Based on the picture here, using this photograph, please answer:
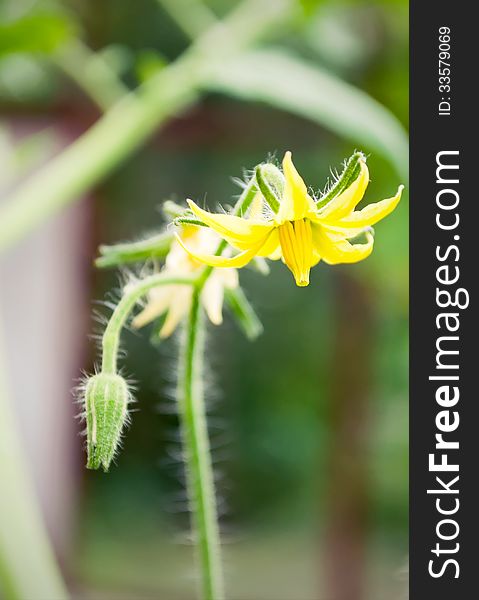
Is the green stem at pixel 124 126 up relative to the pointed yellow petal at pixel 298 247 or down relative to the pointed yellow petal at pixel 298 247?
up

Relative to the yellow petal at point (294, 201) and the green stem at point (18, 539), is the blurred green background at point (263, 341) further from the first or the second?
the yellow petal at point (294, 201)

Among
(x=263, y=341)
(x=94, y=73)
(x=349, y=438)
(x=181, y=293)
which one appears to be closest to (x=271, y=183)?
(x=181, y=293)

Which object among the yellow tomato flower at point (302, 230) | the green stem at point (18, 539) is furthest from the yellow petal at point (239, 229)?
the green stem at point (18, 539)

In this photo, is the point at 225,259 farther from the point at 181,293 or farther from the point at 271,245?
the point at 181,293

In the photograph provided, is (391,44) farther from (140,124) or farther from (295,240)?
(295,240)

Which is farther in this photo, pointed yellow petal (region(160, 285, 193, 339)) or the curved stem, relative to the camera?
the curved stem

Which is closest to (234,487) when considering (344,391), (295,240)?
(344,391)

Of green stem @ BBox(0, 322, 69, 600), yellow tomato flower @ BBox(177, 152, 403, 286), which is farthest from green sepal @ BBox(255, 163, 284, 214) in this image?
green stem @ BBox(0, 322, 69, 600)

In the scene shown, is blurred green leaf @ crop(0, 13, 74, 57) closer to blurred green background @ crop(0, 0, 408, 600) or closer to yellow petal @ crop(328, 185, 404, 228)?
blurred green background @ crop(0, 0, 408, 600)
